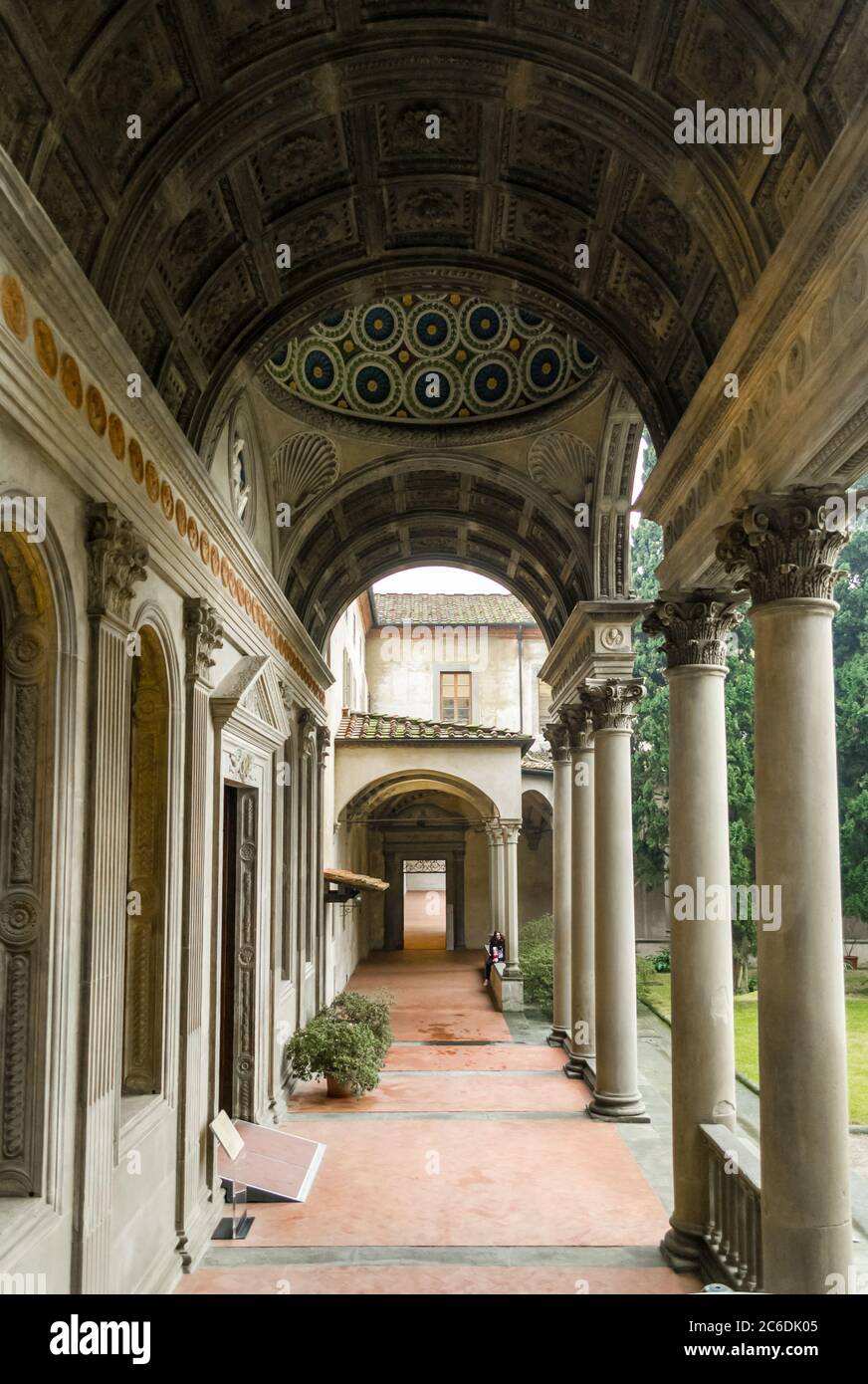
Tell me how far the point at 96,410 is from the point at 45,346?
78 cm

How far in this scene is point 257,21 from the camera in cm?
562

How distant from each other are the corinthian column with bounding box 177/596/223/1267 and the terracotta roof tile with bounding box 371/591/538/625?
85.5 feet

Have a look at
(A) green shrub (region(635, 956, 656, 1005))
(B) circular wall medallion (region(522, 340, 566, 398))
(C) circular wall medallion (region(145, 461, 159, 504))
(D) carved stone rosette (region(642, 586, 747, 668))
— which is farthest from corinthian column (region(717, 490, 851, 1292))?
(A) green shrub (region(635, 956, 656, 1005))

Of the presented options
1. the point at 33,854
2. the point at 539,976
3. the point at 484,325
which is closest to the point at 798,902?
the point at 33,854

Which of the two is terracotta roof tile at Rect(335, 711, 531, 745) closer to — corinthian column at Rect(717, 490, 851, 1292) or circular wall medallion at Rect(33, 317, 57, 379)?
corinthian column at Rect(717, 490, 851, 1292)

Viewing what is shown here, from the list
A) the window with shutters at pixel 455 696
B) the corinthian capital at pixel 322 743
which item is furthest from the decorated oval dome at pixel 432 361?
the window with shutters at pixel 455 696

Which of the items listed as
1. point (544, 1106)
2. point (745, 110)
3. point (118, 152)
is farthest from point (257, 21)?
point (544, 1106)

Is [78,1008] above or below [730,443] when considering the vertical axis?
below

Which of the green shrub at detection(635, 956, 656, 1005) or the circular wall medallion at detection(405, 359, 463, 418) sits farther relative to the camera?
the green shrub at detection(635, 956, 656, 1005)

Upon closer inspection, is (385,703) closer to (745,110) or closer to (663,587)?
(663,587)

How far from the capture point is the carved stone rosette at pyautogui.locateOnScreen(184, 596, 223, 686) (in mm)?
7785

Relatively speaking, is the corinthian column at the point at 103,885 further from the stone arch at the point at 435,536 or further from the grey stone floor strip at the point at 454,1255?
the stone arch at the point at 435,536

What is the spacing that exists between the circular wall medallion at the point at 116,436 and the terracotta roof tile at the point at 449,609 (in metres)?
27.9

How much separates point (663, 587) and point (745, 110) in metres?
3.52
